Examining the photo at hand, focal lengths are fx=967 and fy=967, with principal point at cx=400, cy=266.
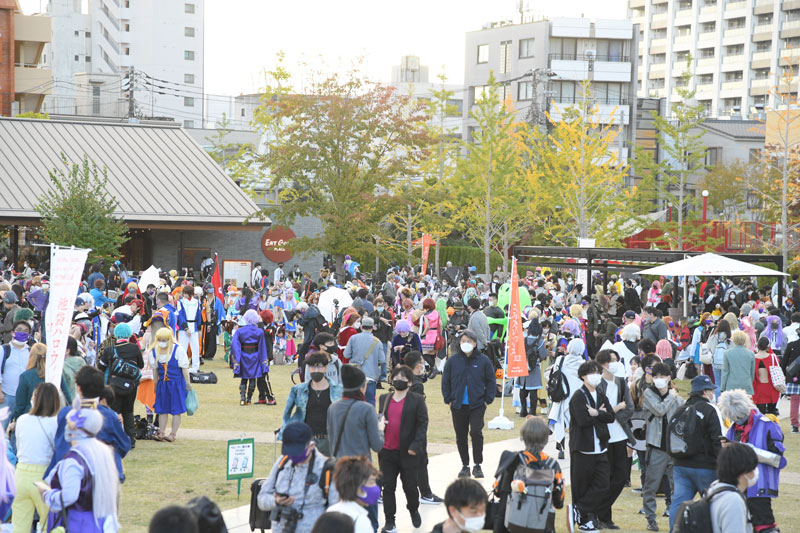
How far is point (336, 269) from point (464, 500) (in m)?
31.2

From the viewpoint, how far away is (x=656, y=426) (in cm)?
971

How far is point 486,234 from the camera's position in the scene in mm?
45031

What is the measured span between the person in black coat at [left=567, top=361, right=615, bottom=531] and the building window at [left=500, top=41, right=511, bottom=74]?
60.3m

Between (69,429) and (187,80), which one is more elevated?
(187,80)

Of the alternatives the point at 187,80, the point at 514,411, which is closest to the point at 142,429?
the point at 514,411

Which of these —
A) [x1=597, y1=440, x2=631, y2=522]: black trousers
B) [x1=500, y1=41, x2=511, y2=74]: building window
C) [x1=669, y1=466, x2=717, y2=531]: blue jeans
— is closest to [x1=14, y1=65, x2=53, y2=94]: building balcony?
[x1=500, y1=41, x2=511, y2=74]: building window

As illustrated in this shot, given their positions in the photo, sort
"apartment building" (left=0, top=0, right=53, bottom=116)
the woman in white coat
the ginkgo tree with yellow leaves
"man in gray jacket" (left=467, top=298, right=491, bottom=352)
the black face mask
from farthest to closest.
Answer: "apartment building" (left=0, top=0, right=53, bottom=116) < the ginkgo tree with yellow leaves < "man in gray jacket" (left=467, top=298, right=491, bottom=352) < the woman in white coat < the black face mask

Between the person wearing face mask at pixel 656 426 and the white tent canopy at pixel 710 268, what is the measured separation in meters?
10.2

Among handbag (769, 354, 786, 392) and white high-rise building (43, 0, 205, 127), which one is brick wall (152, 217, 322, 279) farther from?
white high-rise building (43, 0, 205, 127)

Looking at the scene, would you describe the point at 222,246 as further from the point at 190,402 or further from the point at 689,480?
the point at 689,480

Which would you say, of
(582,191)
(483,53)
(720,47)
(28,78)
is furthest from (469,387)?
(720,47)

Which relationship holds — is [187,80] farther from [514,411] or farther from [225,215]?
[514,411]

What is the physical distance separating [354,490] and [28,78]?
52.0 meters

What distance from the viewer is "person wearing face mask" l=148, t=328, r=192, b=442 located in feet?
40.4
